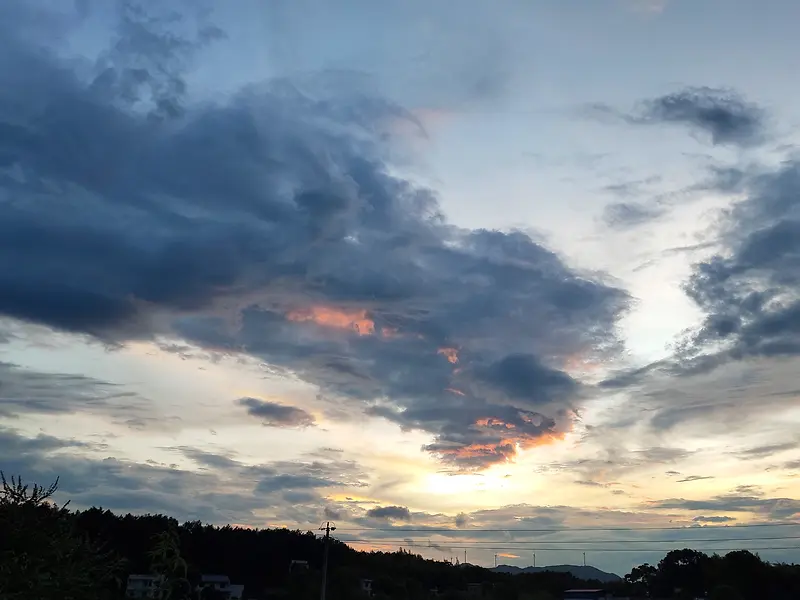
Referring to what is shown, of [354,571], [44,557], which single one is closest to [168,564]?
[44,557]

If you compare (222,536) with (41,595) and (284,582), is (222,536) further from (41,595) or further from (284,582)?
(41,595)

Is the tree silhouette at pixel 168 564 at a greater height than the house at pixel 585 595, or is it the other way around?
the house at pixel 585 595

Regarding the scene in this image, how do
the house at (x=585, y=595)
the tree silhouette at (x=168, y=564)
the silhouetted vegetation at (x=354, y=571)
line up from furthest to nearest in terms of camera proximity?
the house at (x=585, y=595) < the silhouetted vegetation at (x=354, y=571) < the tree silhouette at (x=168, y=564)

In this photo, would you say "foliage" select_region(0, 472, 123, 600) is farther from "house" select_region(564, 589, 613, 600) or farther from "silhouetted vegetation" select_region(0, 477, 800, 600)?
"house" select_region(564, 589, 613, 600)

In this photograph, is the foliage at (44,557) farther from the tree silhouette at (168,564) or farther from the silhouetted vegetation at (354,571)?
the silhouetted vegetation at (354,571)

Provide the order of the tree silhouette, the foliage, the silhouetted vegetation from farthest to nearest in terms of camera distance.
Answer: the silhouetted vegetation < the foliage < the tree silhouette

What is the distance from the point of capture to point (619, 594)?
568 ft

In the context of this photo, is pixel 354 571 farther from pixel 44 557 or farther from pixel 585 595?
pixel 44 557

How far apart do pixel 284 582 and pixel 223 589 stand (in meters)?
21.7

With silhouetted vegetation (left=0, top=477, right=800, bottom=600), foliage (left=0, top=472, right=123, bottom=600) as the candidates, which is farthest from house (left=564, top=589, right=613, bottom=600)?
foliage (left=0, top=472, right=123, bottom=600)

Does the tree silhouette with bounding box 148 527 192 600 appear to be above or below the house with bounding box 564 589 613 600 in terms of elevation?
below

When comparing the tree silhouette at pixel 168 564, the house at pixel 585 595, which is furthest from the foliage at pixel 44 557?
the house at pixel 585 595

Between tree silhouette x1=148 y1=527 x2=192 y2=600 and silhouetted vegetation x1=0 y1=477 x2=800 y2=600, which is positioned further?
silhouetted vegetation x1=0 y1=477 x2=800 y2=600

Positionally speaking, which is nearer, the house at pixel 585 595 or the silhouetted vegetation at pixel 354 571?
the silhouetted vegetation at pixel 354 571
